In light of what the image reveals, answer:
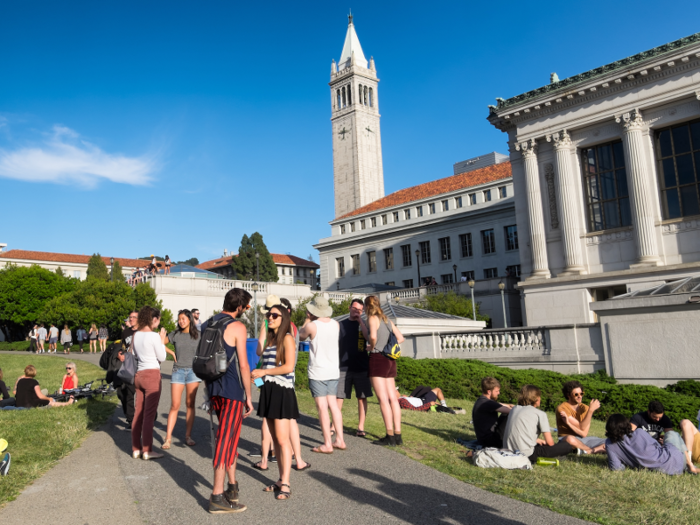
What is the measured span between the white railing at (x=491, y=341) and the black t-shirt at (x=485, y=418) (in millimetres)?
11837

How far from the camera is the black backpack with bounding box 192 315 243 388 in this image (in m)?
5.59

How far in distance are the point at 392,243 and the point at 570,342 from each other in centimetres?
4810

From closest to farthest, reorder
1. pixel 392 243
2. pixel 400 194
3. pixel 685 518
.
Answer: pixel 685 518, pixel 392 243, pixel 400 194

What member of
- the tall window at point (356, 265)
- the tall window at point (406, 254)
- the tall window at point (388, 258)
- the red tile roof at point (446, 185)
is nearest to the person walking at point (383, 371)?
the red tile roof at point (446, 185)

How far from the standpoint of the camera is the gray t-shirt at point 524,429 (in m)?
7.64

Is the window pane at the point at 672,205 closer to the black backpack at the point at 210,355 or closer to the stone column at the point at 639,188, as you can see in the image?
the stone column at the point at 639,188

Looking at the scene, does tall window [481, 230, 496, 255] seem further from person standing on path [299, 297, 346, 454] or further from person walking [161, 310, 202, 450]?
person standing on path [299, 297, 346, 454]

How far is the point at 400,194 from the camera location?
235ft

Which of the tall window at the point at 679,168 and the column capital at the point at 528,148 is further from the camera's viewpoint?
the column capital at the point at 528,148

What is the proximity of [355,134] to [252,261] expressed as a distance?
26276mm

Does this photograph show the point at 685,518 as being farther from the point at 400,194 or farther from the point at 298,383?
the point at 400,194

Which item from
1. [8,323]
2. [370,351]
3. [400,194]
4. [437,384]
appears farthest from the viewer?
[400,194]

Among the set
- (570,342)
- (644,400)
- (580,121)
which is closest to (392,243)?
(580,121)

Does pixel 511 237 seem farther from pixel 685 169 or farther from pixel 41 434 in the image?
pixel 41 434
